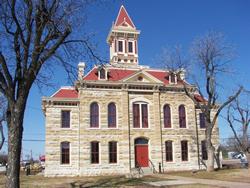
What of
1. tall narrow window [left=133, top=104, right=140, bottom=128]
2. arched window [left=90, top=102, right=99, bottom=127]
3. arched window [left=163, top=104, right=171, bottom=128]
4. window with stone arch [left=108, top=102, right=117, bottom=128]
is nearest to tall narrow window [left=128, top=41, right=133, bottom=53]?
arched window [left=163, top=104, right=171, bottom=128]

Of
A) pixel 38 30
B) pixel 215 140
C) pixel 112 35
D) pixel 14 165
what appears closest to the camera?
pixel 14 165

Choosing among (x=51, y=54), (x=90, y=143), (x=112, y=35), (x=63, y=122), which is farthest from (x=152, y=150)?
(x=51, y=54)

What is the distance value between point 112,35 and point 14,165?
124 feet

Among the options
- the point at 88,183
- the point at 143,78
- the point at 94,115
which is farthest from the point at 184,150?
the point at 88,183

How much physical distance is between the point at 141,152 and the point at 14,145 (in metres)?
24.1

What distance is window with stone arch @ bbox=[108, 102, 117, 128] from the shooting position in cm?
3481

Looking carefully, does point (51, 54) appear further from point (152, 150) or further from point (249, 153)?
point (249, 153)

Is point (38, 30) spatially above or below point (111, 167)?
above

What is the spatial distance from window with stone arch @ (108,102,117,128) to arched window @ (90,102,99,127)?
121 centimetres

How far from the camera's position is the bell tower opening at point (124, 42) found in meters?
46.4

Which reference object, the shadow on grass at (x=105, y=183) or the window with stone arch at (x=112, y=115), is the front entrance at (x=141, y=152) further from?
the shadow on grass at (x=105, y=183)

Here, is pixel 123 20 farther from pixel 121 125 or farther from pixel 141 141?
pixel 141 141

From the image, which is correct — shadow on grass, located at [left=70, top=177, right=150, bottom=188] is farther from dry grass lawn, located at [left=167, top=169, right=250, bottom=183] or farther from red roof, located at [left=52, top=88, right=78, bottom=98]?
red roof, located at [left=52, top=88, right=78, bottom=98]

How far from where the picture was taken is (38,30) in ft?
42.1
